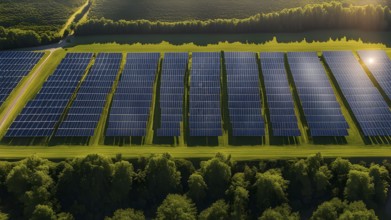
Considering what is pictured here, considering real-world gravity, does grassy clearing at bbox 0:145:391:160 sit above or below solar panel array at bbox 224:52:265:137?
below

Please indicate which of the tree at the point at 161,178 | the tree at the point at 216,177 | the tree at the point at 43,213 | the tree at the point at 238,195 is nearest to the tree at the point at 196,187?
the tree at the point at 216,177

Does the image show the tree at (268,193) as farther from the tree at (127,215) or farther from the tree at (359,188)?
the tree at (127,215)

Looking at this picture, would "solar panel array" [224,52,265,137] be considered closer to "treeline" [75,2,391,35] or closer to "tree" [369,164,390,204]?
"treeline" [75,2,391,35]

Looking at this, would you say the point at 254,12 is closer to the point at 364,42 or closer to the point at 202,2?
the point at 202,2

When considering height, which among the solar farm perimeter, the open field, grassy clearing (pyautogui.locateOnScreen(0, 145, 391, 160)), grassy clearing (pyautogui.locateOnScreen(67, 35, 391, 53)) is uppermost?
the open field

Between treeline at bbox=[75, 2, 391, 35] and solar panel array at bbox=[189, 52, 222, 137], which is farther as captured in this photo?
treeline at bbox=[75, 2, 391, 35]

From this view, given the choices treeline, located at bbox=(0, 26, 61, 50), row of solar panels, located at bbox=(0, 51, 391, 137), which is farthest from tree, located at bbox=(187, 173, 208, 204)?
treeline, located at bbox=(0, 26, 61, 50)
